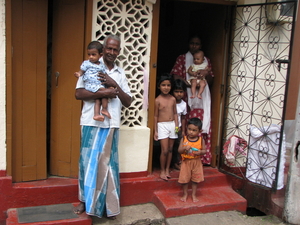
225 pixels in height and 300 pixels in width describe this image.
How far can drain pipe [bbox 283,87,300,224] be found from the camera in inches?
170

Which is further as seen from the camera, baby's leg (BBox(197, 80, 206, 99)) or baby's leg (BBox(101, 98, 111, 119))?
baby's leg (BBox(197, 80, 206, 99))

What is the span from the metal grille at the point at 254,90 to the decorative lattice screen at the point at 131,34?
130 cm

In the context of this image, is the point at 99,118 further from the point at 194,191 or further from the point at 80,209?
the point at 194,191

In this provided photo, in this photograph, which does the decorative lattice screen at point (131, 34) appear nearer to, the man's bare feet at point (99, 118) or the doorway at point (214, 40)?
the man's bare feet at point (99, 118)

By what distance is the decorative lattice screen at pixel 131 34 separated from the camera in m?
4.28

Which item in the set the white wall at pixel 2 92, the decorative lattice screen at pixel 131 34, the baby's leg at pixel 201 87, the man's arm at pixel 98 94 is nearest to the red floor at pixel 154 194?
the white wall at pixel 2 92

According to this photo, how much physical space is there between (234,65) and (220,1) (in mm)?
887

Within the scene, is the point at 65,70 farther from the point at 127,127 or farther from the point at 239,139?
the point at 239,139

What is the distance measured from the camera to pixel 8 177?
160 inches

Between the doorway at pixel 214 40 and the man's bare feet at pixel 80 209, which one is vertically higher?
the doorway at pixel 214 40

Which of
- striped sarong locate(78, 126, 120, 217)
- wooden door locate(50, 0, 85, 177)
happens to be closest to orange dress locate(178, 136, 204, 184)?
striped sarong locate(78, 126, 120, 217)

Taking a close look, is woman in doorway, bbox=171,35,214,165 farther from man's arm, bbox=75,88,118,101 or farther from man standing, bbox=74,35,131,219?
man's arm, bbox=75,88,118,101

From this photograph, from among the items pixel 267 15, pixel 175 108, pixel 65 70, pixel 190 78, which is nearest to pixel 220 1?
pixel 267 15

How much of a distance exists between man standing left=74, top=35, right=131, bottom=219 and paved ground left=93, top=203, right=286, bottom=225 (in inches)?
13.0
